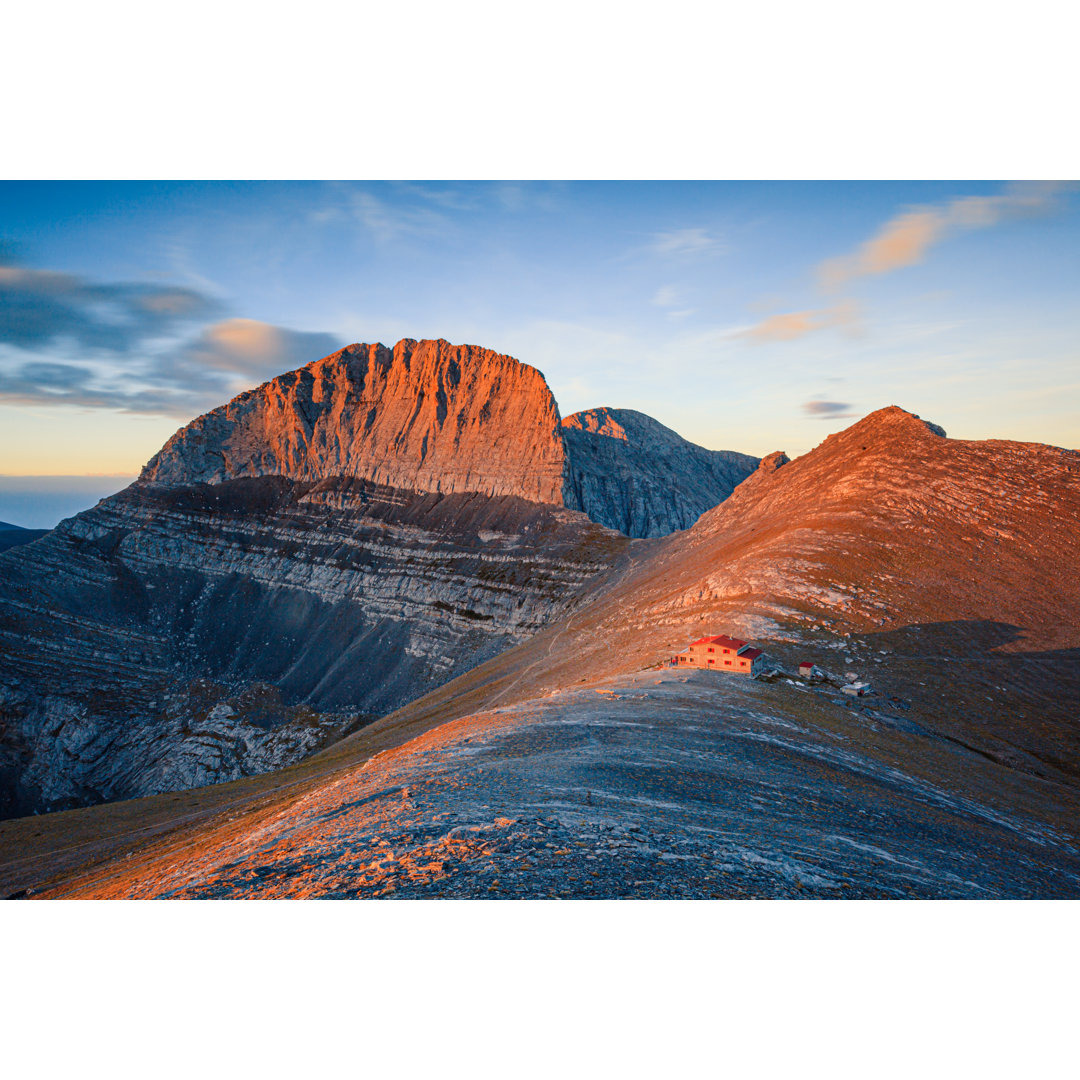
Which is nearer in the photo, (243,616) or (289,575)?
(243,616)

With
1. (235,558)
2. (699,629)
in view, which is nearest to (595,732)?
(699,629)

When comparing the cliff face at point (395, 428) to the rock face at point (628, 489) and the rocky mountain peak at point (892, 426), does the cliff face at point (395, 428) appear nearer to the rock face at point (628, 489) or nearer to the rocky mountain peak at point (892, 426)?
the rock face at point (628, 489)

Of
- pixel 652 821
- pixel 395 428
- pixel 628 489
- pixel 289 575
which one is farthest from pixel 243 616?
pixel 652 821

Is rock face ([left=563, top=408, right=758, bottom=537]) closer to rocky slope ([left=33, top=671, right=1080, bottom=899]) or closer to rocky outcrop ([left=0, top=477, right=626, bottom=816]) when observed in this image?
rocky outcrop ([left=0, top=477, right=626, bottom=816])

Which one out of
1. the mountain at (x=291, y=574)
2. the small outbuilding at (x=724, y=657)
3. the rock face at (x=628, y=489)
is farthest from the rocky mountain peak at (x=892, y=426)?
the rock face at (x=628, y=489)

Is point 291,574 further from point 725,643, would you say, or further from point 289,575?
point 725,643

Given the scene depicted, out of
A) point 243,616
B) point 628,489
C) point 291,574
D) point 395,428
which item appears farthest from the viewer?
point 628,489
